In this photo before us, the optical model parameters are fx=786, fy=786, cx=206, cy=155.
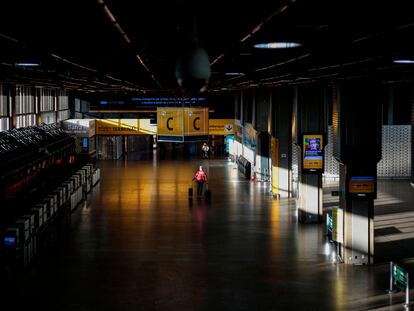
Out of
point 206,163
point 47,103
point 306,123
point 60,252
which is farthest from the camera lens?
point 206,163

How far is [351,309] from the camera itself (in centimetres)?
1407

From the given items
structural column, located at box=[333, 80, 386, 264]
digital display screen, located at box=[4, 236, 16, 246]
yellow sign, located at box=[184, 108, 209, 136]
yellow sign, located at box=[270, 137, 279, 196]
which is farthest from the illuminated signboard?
yellow sign, located at box=[184, 108, 209, 136]

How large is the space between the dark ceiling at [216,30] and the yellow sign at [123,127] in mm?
30736

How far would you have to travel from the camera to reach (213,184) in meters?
35.1

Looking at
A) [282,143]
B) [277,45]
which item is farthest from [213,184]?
[277,45]

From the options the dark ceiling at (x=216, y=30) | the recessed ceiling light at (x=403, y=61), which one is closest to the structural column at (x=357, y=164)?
the dark ceiling at (x=216, y=30)

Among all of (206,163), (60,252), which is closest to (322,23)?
(60,252)

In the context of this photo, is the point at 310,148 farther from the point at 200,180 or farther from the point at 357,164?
the point at 200,180

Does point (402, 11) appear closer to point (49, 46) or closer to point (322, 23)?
point (322, 23)

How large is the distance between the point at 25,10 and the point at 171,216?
18464mm

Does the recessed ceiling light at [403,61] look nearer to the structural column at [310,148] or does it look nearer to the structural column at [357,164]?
the structural column at [357,164]

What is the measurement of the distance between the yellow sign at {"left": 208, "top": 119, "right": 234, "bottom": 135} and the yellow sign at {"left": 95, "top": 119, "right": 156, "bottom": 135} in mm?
3696

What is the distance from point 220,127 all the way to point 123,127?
19.6 ft

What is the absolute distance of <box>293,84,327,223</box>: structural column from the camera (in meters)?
24.0
